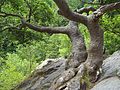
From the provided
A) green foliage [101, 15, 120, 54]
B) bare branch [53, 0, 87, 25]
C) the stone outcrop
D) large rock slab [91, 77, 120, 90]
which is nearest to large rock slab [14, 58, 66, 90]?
the stone outcrop

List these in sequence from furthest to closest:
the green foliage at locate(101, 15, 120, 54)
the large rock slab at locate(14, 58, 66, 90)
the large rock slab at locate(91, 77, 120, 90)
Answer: the green foliage at locate(101, 15, 120, 54)
the large rock slab at locate(14, 58, 66, 90)
the large rock slab at locate(91, 77, 120, 90)

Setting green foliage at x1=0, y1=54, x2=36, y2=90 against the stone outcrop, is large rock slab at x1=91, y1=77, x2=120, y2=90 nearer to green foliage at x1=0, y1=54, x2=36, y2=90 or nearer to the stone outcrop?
the stone outcrop

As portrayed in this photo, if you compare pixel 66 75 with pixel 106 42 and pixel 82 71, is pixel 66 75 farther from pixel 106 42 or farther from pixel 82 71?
pixel 106 42

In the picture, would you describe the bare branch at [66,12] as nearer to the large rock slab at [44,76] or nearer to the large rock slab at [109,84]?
the large rock slab at [109,84]

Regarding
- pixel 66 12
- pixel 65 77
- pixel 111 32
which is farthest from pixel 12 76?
pixel 66 12

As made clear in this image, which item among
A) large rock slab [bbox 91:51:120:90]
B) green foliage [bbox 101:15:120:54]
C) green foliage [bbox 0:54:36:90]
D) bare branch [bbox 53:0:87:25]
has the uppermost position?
bare branch [bbox 53:0:87:25]

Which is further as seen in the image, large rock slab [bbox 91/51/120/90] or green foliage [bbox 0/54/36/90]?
green foliage [bbox 0/54/36/90]

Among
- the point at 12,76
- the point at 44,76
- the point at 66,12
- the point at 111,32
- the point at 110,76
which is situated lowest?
the point at 12,76

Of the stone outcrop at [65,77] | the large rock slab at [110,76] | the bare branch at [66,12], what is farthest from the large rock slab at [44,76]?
the bare branch at [66,12]

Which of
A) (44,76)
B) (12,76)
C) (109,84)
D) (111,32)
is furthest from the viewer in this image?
(12,76)

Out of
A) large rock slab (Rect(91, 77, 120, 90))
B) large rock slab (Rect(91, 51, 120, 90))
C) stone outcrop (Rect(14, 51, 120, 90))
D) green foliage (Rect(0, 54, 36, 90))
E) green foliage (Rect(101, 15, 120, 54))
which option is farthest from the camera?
green foliage (Rect(0, 54, 36, 90))

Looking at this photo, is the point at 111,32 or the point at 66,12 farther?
the point at 111,32

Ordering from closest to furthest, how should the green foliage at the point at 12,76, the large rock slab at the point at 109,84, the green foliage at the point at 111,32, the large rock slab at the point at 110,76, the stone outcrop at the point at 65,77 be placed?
the large rock slab at the point at 109,84 < the large rock slab at the point at 110,76 < the stone outcrop at the point at 65,77 < the green foliage at the point at 111,32 < the green foliage at the point at 12,76

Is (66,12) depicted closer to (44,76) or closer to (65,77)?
(65,77)
